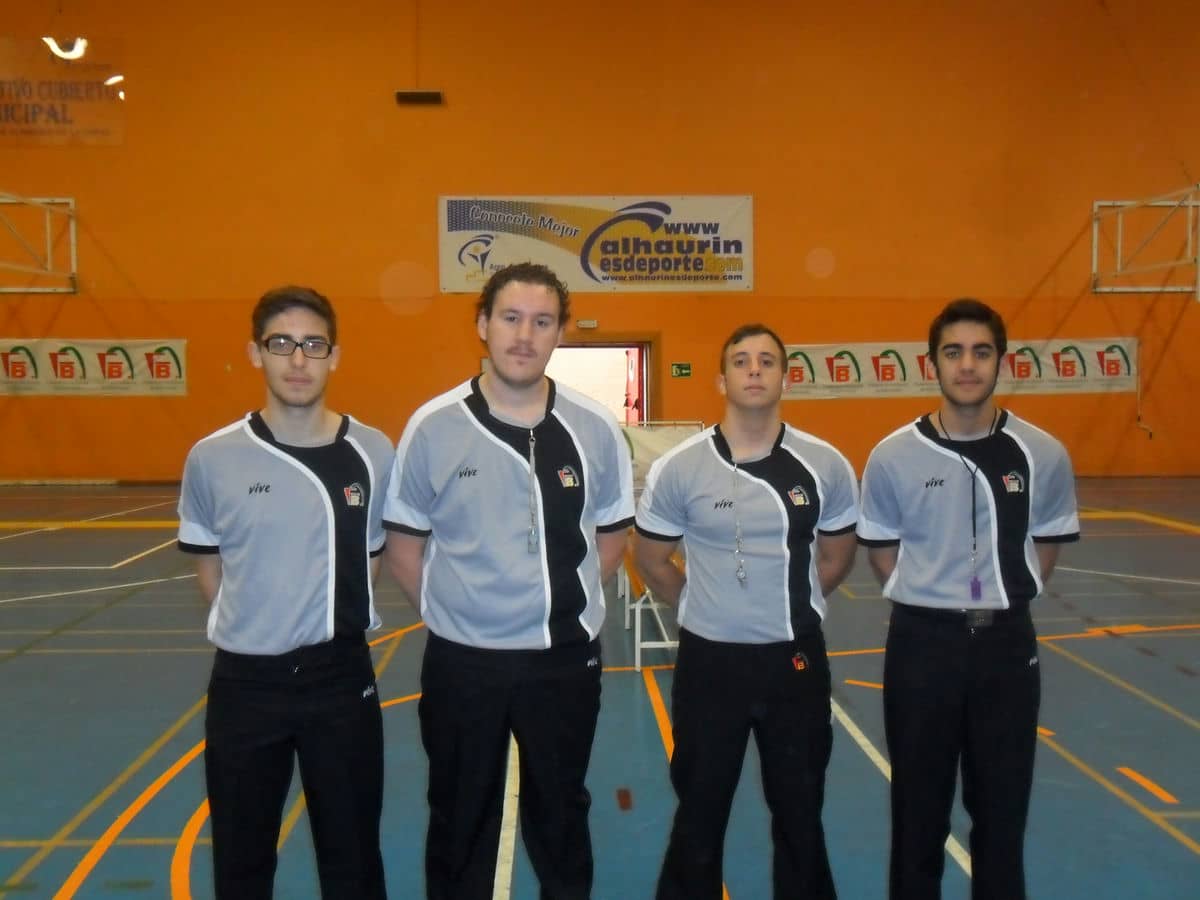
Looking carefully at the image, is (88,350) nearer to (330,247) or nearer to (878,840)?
(330,247)

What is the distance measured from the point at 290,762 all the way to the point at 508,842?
4.25ft

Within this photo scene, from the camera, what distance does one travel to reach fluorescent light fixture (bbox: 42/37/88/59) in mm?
14250

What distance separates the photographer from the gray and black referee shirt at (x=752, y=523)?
2562 mm

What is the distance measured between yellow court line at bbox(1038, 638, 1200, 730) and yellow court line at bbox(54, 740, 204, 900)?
16.0 feet

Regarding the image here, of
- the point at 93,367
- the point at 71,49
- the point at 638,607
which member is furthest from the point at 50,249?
the point at 638,607

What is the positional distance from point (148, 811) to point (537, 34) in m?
13.7

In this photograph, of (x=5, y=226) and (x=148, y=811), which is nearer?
(x=148, y=811)

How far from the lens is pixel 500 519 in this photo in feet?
7.88

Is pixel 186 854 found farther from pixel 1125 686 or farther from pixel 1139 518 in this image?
pixel 1139 518

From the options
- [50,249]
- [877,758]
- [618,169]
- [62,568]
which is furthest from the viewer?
[618,169]

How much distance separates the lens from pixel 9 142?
1444cm

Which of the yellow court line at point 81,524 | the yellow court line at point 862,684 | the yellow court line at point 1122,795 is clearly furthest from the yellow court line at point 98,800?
the yellow court line at point 81,524

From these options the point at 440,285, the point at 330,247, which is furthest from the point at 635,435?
the point at 330,247

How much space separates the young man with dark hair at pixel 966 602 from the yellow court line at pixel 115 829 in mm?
2708
